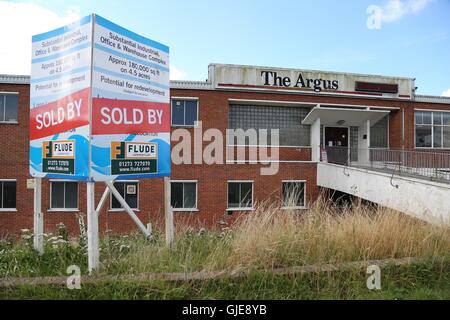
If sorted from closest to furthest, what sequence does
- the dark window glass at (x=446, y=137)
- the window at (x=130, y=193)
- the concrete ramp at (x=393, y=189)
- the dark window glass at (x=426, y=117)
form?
the concrete ramp at (x=393, y=189)
the window at (x=130, y=193)
the dark window glass at (x=426, y=117)
the dark window glass at (x=446, y=137)

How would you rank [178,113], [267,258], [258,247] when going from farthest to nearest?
[178,113] → [258,247] → [267,258]

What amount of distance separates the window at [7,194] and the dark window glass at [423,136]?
2341cm

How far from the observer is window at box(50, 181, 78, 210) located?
1864cm

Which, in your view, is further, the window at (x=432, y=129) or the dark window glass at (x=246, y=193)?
→ the window at (x=432, y=129)

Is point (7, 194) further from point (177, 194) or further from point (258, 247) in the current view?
point (258, 247)

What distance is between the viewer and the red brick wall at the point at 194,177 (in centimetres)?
1830

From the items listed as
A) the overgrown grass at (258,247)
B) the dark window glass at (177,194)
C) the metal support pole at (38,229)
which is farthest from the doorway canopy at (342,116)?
the metal support pole at (38,229)

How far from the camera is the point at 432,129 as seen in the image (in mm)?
23297

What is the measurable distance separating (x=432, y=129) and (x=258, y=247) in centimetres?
2288

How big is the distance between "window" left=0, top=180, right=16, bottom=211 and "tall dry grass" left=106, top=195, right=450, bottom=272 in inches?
619

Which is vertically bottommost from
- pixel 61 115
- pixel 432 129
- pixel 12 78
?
pixel 61 115

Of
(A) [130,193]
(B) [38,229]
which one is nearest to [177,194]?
(A) [130,193]

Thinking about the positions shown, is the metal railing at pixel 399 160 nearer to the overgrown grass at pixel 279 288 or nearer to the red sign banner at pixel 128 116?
the overgrown grass at pixel 279 288

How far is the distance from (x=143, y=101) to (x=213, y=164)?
1431 centimetres
